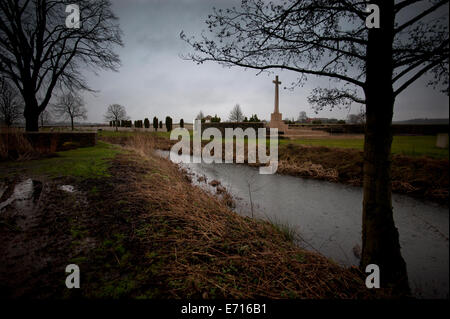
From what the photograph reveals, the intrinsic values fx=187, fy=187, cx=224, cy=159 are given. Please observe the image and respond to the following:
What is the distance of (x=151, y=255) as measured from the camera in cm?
227

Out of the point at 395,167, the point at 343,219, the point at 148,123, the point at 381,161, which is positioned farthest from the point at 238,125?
the point at 148,123

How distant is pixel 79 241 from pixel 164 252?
1133 millimetres

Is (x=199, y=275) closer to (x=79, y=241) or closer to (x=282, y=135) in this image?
(x=79, y=241)

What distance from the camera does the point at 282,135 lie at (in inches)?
711

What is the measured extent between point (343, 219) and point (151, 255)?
455cm

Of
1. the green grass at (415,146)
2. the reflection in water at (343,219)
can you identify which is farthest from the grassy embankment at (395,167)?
the reflection in water at (343,219)

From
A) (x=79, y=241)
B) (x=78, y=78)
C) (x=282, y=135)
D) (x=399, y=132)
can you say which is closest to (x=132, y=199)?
(x=79, y=241)

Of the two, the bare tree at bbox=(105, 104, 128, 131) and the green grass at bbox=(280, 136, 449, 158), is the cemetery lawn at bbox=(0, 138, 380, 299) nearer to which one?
the green grass at bbox=(280, 136, 449, 158)

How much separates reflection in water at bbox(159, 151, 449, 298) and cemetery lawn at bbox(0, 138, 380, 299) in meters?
0.84

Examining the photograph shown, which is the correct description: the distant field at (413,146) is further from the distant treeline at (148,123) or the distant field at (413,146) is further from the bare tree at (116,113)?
the bare tree at (116,113)

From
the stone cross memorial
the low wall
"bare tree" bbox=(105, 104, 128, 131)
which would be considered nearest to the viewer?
the stone cross memorial

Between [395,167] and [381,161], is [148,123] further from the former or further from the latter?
[381,161]

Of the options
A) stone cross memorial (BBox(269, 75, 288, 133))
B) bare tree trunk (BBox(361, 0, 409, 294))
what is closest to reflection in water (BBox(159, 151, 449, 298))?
bare tree trunk (BBox(361, 0, 409, 294))

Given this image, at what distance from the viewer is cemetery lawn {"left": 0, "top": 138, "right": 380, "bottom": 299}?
71.1 inches
